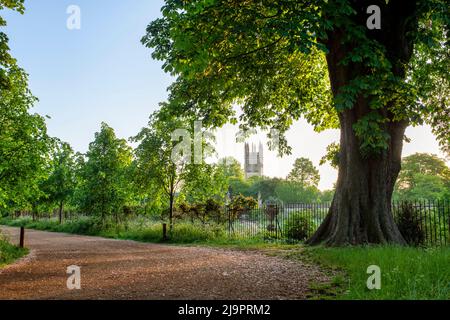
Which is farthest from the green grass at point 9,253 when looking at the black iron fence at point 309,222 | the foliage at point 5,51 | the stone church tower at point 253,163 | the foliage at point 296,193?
the stone church tower at point 253,163

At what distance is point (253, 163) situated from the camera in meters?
145

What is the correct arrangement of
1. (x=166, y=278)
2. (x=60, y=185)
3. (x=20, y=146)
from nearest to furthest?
(x=166, y=278) → (x=20, y=146) → (x=60, y=185)

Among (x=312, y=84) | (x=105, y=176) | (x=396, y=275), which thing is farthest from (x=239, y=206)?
(x=396, y=275)

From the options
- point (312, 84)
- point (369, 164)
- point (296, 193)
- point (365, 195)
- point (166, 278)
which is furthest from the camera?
point (296, 193)

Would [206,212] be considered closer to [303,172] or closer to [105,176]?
[105,176]

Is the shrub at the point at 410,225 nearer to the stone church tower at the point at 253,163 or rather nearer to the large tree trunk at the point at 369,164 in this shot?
the large tree trunk at the point at 369,164

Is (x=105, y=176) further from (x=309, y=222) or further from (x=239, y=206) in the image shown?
(x=309, y=222)

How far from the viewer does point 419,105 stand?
10.3 meters

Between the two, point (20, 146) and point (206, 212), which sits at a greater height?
point (20, 146)

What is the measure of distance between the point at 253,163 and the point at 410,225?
429 ft

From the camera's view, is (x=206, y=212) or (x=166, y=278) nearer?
(x=166, y=278)

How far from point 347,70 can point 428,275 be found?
Result: 8.31 metres

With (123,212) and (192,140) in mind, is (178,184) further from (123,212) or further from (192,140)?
(123,212)

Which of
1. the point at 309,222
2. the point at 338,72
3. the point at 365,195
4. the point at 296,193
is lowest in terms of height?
the point at 309,222
